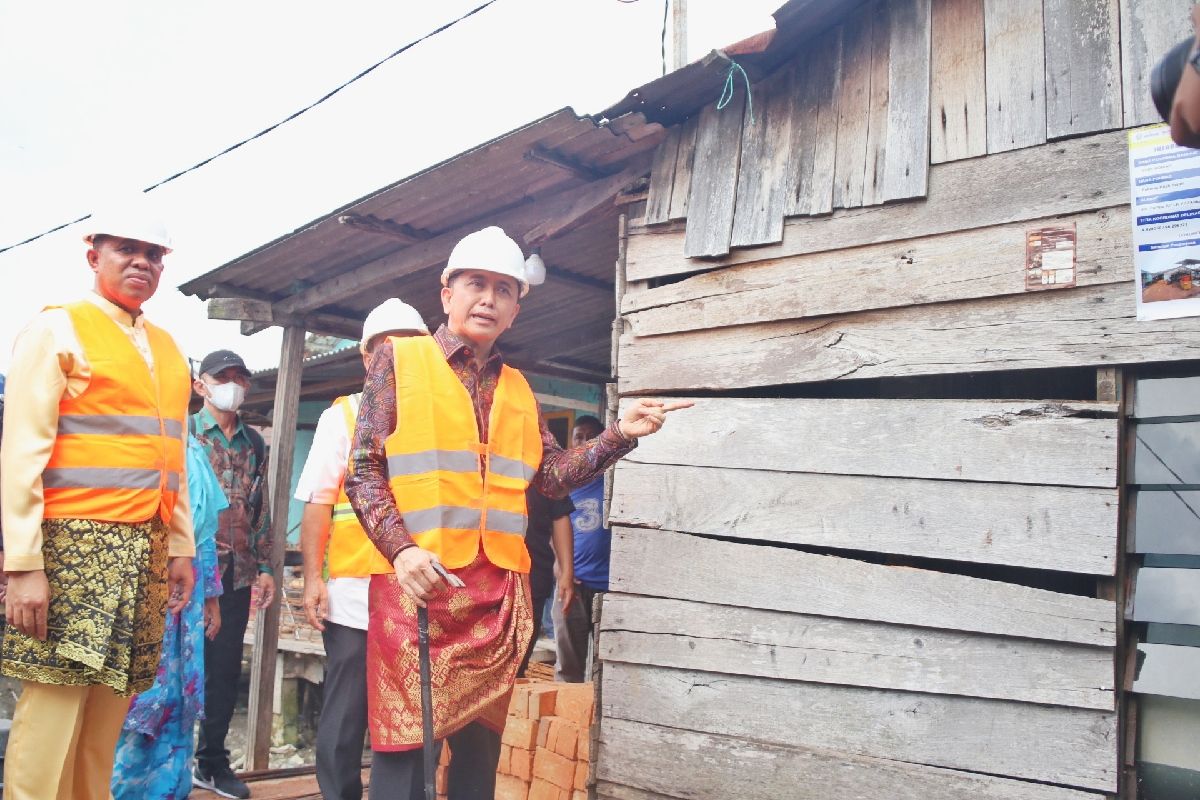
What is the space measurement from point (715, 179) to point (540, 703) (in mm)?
2792

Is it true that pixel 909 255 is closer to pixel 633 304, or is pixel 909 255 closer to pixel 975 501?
pixel 975 501

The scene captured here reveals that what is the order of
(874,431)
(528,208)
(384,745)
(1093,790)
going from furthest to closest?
1. (528,208)
2. (874,431)
3. (1093,790)
4. (384,745)

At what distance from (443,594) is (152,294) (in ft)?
5.10

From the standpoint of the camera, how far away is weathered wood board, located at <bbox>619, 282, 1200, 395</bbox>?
3.10 meters

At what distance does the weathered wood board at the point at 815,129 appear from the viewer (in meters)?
3.83

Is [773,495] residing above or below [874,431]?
below

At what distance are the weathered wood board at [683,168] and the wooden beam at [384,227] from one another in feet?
5.74

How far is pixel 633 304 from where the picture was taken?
434 cm

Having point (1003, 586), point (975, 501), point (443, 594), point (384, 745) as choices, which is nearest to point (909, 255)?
point (975, 501)

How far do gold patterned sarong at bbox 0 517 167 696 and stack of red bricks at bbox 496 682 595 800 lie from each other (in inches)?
78.9

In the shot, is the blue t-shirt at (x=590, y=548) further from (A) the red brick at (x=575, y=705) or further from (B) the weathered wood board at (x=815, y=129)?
(B) the weathered wood board at (x=815, y=129)

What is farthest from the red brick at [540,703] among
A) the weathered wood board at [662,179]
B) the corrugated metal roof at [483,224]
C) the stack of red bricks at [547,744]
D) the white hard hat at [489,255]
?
the white hard hat at [489,255]

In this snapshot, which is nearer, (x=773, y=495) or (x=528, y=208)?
(x=773, y=495)

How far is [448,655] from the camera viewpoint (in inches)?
109
